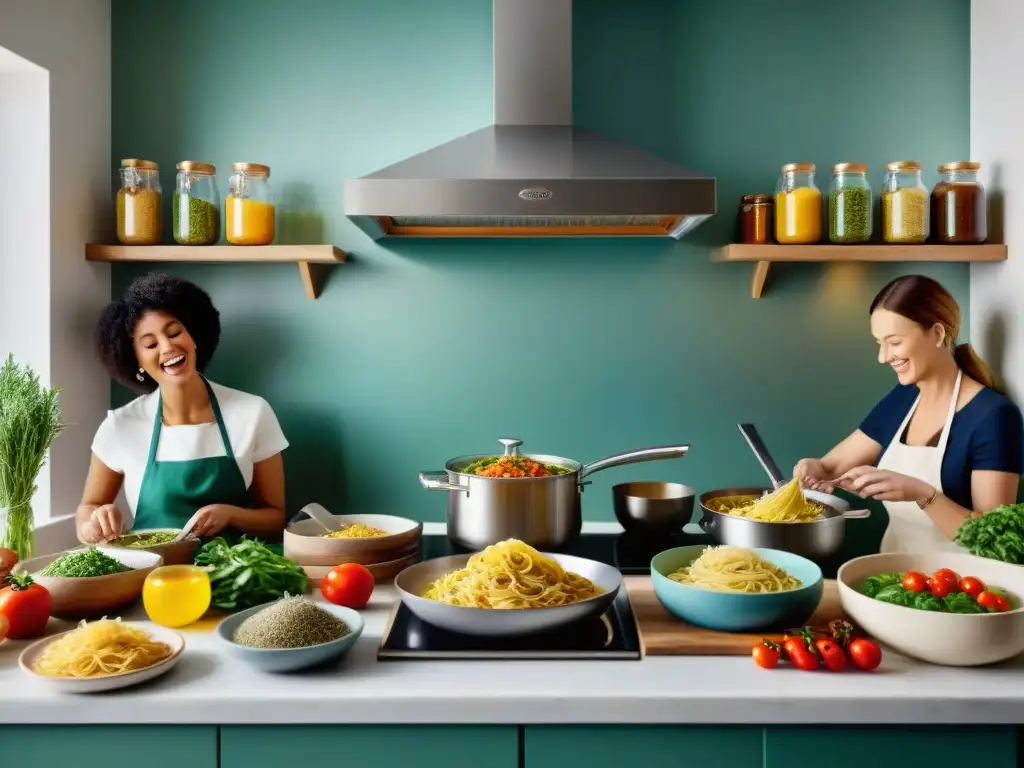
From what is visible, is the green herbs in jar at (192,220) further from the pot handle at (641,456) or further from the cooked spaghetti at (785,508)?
the cooked spaghetti at (785,508)

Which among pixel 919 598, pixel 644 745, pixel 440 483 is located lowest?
pixel 644 745

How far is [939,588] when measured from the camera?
1347 mm

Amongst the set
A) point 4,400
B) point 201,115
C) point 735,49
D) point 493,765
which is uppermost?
point 735,49

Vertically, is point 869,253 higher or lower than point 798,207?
lower

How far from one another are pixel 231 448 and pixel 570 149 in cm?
134

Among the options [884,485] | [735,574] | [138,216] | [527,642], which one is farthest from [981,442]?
[138,216]

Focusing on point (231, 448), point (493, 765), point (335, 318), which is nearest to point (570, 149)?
point (335, 318)

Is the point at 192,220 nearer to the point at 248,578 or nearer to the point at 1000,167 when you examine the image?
the point at 248,578

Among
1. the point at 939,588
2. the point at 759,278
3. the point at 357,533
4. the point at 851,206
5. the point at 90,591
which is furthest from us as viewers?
the point at 759,278

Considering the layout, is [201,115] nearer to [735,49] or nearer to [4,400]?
[4,400]

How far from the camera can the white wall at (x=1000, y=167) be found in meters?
2.39

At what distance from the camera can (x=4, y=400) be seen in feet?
6.22

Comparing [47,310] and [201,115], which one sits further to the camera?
[201,115]

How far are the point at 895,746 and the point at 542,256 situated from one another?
186cm
